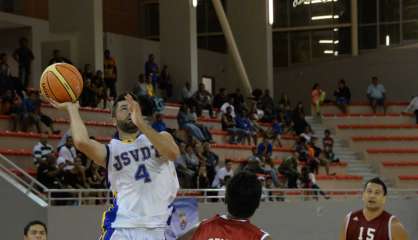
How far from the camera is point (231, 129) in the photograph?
22562 millimetres

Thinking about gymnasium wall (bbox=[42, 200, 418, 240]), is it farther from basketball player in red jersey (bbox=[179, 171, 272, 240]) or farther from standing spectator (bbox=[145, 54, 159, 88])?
basketball player in red jersey (bbox=[179, 171, 272, 240])

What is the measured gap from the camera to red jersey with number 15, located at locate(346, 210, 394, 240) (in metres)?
7.71

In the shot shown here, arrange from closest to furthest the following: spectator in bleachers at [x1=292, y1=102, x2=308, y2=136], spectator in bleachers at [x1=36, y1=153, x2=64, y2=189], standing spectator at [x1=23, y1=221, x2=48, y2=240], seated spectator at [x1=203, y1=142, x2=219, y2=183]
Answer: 1. standing spectator at [x1=23, y1=221, x2=48, y2=240]
2. spectator in bleachers at [x1=36, y1=153, x2=64, y2=189]
3. seated spectator at [x1=203, y1=142, x2=219, y2=183]
4. spectator in bleachers at [x1=292, y1=102, x2=308, y2=136]

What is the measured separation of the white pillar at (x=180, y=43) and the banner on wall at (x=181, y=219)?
57.6 ft

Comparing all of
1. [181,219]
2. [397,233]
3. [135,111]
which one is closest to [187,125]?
[397,233]

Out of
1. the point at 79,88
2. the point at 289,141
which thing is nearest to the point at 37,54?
the point at 289,141

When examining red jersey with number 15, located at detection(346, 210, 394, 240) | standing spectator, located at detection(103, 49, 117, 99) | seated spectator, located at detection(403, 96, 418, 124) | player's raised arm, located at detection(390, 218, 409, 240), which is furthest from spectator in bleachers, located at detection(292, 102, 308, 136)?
player's raised arm, located at detection(390, 218, 409, 240)

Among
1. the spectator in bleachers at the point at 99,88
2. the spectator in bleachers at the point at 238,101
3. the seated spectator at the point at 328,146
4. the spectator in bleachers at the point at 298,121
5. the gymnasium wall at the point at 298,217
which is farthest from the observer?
the spectator in bleachers at the point at 298,121

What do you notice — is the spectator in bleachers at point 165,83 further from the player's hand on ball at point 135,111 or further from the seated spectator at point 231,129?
the player's hand on ball at point 135,111

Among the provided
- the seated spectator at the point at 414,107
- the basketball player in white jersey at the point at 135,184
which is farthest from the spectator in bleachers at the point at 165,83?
the basketball player in white jersey at the point at 135,184

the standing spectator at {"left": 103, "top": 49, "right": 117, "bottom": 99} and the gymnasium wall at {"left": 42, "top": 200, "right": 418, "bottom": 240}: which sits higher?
the standing spectator at {"left": 103, "top": 49, "right": 117, "bottom": 99}

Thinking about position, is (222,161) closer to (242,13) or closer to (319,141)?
(319,141)

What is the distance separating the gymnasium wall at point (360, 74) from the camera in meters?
31.8

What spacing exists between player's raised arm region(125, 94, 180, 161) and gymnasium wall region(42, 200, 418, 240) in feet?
25.6
